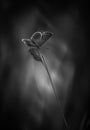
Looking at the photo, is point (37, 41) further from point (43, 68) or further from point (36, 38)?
point (43, 68)

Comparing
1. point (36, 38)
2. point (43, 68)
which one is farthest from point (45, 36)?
point (43, 68)

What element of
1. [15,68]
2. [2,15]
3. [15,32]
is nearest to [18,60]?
[15,68]

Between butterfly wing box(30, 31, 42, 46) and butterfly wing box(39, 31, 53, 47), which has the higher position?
butterfly wing box(30, 31, 42, 46)

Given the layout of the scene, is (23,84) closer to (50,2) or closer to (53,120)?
(53,120)

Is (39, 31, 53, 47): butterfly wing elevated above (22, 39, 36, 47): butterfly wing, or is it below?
below

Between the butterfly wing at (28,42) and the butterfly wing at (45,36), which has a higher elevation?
the butterfly wing at (28,42)
